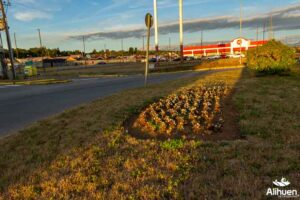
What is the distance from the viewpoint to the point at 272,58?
15398mm

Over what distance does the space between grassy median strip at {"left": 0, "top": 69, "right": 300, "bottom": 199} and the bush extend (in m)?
9.70

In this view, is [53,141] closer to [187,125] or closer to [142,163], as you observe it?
[142,163]

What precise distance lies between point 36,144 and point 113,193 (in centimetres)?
A: 297

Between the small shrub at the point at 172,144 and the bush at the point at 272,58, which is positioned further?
the bush at the point at 272,58

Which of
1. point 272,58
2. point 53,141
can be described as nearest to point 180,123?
point 53,141

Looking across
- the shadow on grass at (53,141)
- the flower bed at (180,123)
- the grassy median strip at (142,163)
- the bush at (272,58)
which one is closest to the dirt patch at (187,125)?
the flower bed at (180,123)

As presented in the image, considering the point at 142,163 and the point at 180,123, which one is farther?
the point at 180,123

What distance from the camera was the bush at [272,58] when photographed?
604 inches

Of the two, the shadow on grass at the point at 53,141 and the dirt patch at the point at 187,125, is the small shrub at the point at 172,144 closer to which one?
the dirt patch at the point at 187,125

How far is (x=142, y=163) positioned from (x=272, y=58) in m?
Result: 13.6

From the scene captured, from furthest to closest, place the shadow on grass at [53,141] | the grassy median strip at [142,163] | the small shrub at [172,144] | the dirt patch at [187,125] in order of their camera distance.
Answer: the dirt patch at [187,125] < the small shrub at [172,144] < the shadow on grass at [53,141] < the grassy median strip at [142,163]

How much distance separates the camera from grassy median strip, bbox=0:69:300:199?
3395 millimetres

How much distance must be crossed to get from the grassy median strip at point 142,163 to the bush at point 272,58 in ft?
31.8

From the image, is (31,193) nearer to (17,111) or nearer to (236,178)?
(236,178)
